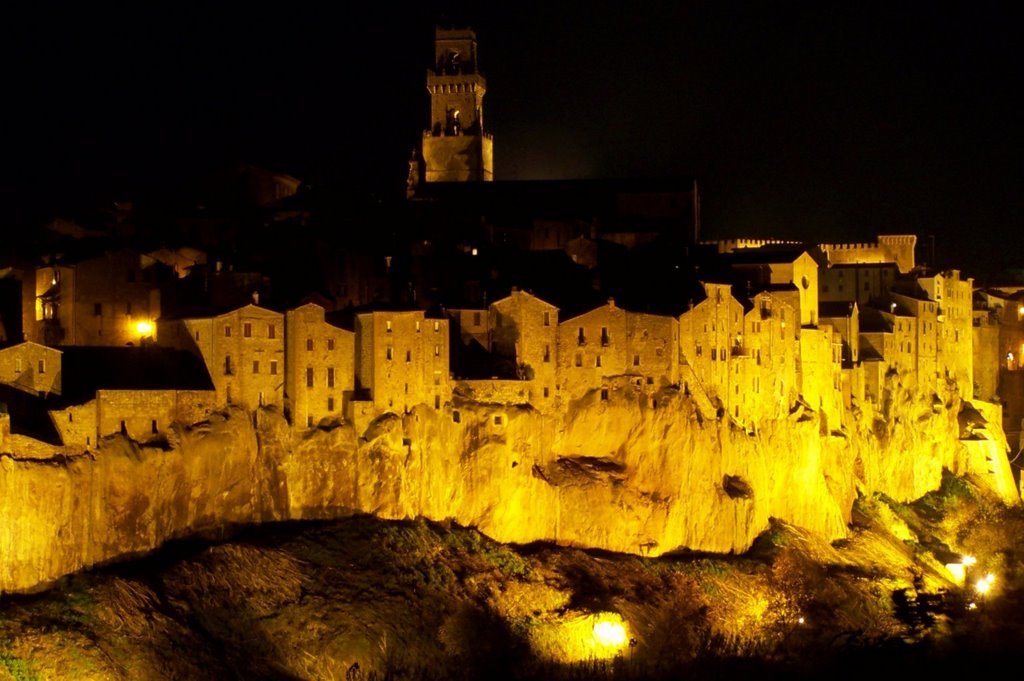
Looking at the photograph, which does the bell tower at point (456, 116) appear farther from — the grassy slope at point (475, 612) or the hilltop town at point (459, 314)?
the grassy slope at point (475, 612)

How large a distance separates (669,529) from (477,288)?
1604 centimetres

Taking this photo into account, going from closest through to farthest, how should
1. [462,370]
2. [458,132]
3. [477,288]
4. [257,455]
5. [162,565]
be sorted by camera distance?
1. [162,565]
2. [257,455]
3. [462,370]
4. [477,288]
5. [458,132]

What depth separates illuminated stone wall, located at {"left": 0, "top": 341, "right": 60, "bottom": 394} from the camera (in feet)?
216

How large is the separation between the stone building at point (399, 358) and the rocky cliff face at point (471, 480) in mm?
980

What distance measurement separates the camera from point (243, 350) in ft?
233

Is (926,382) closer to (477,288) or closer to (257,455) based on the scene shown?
(477,288)

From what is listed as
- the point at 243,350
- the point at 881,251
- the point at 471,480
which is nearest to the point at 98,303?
the point at 243,350

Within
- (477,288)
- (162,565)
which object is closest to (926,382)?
(477,288)

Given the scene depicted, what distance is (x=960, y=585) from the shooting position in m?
90.6

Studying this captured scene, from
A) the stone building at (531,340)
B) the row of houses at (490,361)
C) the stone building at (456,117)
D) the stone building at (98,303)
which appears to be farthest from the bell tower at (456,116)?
the stone building at (98,303)

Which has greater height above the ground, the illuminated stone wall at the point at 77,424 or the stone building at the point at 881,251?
the stone building at the point at 881,251

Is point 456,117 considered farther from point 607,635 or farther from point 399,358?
point 607,635

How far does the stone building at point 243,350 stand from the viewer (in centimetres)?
7062

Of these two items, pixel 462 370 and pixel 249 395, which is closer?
pixel 249 395
